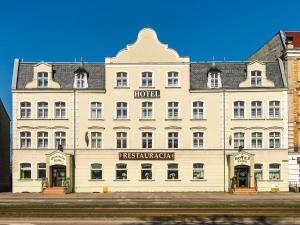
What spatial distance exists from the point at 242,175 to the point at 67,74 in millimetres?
20958

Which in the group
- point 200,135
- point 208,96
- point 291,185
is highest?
point 208,96

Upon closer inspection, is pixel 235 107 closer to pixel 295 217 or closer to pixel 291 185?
pixel 291 185

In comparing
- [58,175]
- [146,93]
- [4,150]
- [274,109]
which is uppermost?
[146,93]

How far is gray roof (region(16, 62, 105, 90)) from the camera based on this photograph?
54.2 metres

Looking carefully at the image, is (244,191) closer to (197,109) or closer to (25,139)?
(197,109)

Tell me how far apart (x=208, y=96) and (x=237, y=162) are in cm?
737

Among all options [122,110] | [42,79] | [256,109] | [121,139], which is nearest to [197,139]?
[256,109]

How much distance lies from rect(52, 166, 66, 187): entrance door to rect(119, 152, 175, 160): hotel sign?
5923 millimetres

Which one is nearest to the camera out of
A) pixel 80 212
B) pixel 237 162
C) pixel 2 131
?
pixel 80 212

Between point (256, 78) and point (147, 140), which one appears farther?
point (256, 78)

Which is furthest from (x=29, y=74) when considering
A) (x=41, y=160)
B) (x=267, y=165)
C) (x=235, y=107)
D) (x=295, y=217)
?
(x=295, y=217)

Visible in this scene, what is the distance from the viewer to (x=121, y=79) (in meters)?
53.8

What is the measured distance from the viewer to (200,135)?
53.3m

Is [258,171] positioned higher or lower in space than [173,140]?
lower
